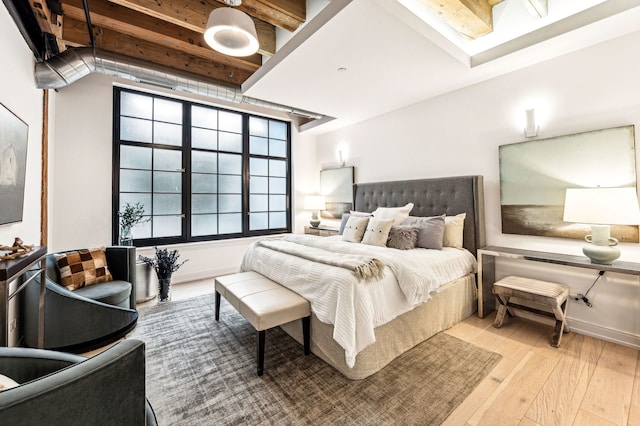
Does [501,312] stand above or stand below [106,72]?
below

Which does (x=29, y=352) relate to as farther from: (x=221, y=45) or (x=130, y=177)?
(x=130, y=177)

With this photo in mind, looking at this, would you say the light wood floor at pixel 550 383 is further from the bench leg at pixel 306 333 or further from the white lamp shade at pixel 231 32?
the white lamp shade at pixel 231 32

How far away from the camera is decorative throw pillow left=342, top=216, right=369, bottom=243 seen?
3.42 metres

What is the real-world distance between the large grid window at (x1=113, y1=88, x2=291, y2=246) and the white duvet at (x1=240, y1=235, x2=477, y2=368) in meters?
2.14

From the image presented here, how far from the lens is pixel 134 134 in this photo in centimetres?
393

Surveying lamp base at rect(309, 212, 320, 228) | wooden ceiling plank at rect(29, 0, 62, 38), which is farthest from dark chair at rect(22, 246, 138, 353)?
lamp base at rect(309, 212, 320, 228)

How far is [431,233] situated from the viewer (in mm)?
3029

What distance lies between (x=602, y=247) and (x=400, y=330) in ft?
5.74

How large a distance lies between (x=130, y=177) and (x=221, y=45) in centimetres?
262

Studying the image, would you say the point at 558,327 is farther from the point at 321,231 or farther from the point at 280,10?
the point at 280,10

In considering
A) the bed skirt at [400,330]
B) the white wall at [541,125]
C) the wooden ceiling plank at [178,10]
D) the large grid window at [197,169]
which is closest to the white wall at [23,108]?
the wooden ceiling plank at [178,10]

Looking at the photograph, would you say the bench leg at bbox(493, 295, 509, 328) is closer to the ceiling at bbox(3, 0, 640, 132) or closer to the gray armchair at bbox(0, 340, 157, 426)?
the ceiling at bbox(3, 0, 640, 132)

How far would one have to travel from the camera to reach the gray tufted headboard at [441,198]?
3.13 m

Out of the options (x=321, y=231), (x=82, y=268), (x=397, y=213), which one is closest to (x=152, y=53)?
(x=82, y=268)
